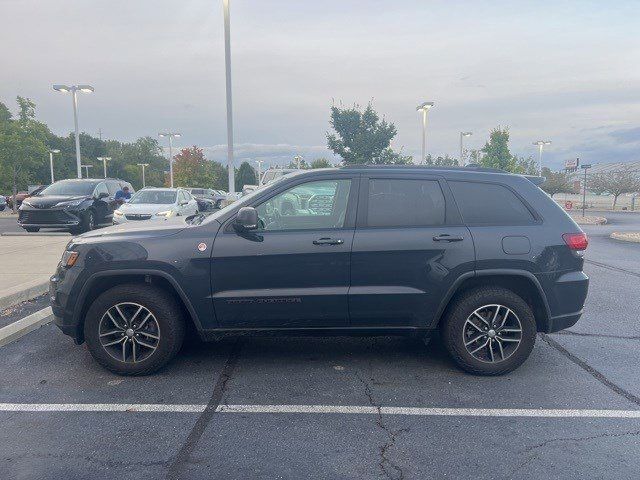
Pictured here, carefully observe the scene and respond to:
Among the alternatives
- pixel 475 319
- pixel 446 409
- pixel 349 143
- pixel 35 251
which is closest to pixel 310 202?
pixel 475 319

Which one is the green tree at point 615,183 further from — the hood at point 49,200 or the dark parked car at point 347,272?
the dark parked car at point 347,272

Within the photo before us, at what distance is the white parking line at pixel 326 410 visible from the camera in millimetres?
3770

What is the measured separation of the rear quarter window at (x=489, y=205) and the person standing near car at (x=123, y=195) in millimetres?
14439

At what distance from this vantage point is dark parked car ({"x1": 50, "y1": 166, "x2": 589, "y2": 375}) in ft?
14.0

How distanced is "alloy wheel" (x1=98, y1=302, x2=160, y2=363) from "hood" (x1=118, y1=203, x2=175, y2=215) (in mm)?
10686

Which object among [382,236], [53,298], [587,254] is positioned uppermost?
[382,236]

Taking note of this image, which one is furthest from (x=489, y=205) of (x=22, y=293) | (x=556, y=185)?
(x=556, y=185)

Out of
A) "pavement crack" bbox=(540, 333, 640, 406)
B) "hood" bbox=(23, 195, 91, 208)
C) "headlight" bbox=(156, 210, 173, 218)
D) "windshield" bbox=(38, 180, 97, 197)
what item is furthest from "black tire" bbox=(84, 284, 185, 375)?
"windshield" bbox=(38, 180, 97, 197)

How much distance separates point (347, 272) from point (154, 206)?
1211 cm

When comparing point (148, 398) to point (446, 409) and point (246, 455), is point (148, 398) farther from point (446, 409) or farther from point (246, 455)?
point (446, 409)

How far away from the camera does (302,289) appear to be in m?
4.28

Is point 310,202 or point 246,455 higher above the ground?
point 310,202

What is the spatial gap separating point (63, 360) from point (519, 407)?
4.09 m

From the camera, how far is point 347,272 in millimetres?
4281
